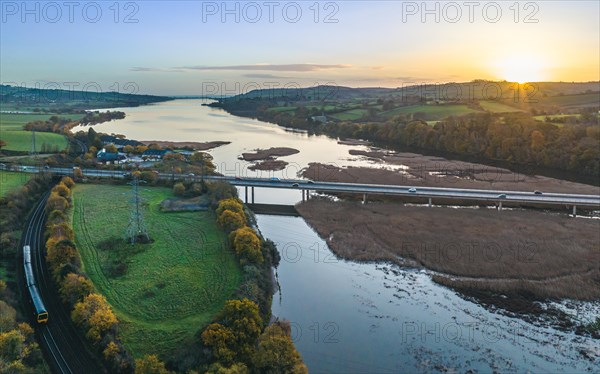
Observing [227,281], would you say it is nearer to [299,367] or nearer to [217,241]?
[217,241]

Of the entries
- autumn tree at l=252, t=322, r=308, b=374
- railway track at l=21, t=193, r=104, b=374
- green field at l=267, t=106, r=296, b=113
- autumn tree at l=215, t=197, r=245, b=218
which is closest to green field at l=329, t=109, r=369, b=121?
green field at l=267, t=106, r=296, b=113

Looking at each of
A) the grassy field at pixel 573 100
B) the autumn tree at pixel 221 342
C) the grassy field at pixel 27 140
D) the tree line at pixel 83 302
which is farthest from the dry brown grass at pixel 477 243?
the grassy field at pixel 573 100

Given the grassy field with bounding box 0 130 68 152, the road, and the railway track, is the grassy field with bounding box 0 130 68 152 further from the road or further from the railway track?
the railway track

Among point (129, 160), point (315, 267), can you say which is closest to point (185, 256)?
point (315, 267)

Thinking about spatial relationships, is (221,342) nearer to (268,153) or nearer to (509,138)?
(268,153)

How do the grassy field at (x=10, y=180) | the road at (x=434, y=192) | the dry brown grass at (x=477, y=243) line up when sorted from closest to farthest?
the dry brown grass at (x=477, y=243)
the road at (x=434, y=192)
the grassy field at (x=10, y=180)

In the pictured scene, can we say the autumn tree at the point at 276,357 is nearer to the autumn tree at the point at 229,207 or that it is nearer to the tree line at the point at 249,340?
the tree line at the point at 249,340

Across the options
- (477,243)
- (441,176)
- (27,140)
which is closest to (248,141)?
(27,140)
